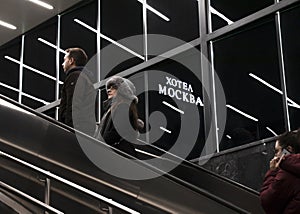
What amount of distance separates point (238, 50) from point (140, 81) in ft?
8.43

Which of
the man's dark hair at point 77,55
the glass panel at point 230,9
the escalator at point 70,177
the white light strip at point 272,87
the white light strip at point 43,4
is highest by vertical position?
the white light strip at point 43,4

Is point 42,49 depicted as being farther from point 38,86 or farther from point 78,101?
point 78,101

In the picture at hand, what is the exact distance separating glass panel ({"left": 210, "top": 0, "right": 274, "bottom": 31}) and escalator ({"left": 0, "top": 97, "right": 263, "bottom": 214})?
6644mm

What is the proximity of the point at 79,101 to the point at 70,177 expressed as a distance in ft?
4.83

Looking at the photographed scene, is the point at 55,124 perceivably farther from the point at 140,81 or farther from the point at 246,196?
the point at 140,81

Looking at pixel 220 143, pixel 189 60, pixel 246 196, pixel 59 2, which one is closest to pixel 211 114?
pixel 220 143

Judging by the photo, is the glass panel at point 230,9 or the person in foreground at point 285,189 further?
the glass panel at point 230,9

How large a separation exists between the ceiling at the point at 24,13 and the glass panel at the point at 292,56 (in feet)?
21.7

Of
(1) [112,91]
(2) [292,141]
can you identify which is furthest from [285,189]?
(1) [112,91]

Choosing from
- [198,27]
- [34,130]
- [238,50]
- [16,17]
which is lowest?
[34,130]

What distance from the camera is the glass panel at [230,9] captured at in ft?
38.3

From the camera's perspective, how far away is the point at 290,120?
34.0 feet

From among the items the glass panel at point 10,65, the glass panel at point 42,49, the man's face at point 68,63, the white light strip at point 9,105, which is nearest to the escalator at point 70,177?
the white light strip at point 9,105

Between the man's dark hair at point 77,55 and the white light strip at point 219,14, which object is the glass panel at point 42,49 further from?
the man's dark hair at point 77,55
